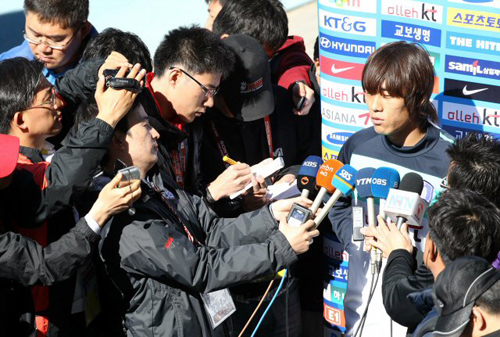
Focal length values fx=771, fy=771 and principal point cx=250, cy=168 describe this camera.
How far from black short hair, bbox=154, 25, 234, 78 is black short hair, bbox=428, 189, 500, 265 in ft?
5.85

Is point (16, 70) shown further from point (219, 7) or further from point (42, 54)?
point (219, 7)

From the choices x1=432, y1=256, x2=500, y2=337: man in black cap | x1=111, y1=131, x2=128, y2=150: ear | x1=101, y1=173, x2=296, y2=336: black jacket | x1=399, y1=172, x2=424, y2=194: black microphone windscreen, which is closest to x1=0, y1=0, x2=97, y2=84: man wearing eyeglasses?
x1=111, y1=131, x2=128, y2=150: ear

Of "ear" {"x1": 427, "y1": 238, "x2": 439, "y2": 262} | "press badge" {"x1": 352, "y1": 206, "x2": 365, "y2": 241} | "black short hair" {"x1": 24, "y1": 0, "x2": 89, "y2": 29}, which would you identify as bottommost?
"press badge" {"x1": 352, "y1": 206, "x2": 365, "y2": 241}

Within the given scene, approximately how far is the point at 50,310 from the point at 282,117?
6.83ft

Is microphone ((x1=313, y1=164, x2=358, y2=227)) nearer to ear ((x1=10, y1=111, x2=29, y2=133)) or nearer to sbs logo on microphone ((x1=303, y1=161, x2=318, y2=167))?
sbs logo on microphone ((x1=303, y1=161, x2=318, y2=167))

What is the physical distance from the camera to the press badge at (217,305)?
145 inches

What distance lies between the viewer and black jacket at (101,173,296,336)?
3447mm

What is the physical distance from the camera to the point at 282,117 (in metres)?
5.07

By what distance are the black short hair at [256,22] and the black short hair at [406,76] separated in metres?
1.37

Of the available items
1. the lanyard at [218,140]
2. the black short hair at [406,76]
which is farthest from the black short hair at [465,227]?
the lanyard at [218,140]

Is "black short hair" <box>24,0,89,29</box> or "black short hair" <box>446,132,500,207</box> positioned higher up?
"black short hair" <box>24,0,89,29</box>

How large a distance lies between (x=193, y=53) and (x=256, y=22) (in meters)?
1.06

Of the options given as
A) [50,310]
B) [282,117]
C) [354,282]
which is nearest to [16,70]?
[50,310]

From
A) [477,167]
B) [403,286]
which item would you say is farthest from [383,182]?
[403,286]
